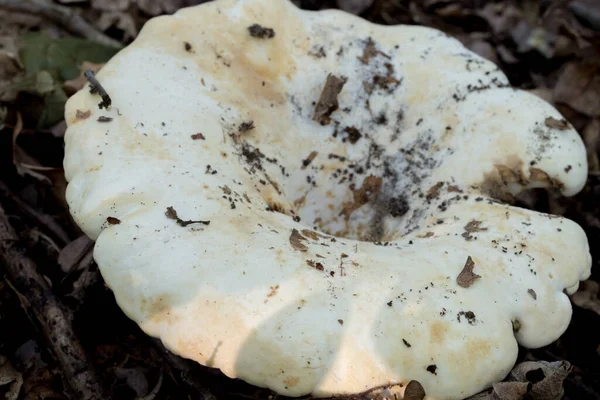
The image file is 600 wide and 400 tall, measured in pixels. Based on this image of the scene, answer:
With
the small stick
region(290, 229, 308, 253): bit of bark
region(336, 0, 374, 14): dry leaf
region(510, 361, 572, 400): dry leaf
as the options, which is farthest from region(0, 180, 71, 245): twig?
region(336, 0, 374, 14): dry leaf

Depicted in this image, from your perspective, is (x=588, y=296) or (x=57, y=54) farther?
(x=57, y=54)

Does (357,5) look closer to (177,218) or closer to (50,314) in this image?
(177,218)

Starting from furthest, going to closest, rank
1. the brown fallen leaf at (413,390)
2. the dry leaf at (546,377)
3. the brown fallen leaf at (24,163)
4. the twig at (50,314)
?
the brown fallen leaf at (24,163), the twig at (50,314), the dry leaf at (546,377), the brown fallen leaf at (413,390)

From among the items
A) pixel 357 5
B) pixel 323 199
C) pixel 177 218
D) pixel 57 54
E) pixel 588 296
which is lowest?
pixel 588 296

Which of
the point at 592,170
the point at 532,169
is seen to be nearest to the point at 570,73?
the point at 592,170

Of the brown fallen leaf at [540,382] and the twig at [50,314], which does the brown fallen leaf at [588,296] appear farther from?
the twig at [50,314]

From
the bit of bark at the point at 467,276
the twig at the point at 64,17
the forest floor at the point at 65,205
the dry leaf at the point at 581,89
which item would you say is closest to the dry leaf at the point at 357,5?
the forest floor at the point at 65,205

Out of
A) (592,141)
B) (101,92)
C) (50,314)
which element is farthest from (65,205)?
(592,141)
